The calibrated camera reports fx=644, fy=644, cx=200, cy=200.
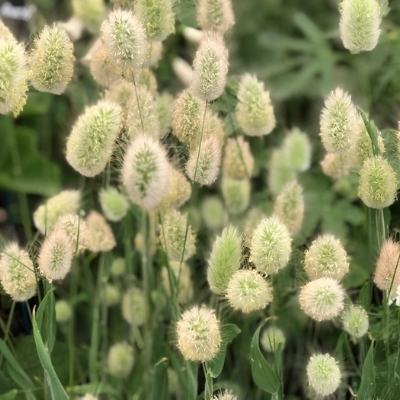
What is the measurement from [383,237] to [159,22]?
0.81ft

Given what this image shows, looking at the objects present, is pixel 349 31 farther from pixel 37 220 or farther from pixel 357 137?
pixel 37 220

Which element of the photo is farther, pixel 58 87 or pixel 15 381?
pixel 15 381

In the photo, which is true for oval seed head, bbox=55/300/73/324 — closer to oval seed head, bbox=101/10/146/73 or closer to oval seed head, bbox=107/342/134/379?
oval seed head, bbox=107/342/134/379

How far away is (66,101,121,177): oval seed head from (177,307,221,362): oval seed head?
0.13 meters

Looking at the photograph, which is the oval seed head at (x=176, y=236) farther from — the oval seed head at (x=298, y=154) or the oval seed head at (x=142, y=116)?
the oval seed head at (x=298, y=154)

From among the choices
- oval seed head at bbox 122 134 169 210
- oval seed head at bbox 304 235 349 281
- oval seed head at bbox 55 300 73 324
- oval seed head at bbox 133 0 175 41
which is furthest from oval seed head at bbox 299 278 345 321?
oval seed head at bbox 55 300 73 324

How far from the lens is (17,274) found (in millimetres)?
481

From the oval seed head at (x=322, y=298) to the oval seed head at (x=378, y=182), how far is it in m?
0.07

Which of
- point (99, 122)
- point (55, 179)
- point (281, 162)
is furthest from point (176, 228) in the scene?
point (55, 179)

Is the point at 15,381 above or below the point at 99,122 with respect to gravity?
below

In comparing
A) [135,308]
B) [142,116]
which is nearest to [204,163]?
[142,116]

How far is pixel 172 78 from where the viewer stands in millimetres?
1083

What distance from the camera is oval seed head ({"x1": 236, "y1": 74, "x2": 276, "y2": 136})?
22.9 inches

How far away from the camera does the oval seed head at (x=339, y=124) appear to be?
47cm
